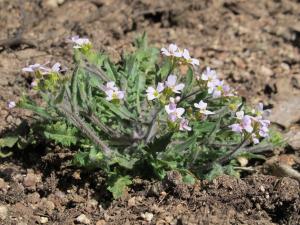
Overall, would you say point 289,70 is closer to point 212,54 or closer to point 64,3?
point 212,54

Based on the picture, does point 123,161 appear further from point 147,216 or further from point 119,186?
point 147,216

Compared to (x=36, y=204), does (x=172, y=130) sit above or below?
above

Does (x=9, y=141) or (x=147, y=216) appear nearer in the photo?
(x=147, y=216)

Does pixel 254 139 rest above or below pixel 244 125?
below

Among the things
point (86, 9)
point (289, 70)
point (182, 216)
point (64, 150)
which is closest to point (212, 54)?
point (289, 70)

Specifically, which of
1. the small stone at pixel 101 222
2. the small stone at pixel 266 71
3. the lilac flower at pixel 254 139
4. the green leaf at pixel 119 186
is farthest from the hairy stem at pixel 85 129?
the small stone at pixel 266 71

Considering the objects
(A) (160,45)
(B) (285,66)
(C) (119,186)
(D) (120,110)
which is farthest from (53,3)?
(C) (119,186)
